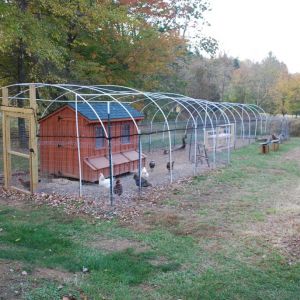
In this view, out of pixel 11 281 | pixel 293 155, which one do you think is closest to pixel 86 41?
pixel 293 155

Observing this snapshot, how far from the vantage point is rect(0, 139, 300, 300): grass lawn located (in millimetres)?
5027

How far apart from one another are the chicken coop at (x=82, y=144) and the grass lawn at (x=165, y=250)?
289cm

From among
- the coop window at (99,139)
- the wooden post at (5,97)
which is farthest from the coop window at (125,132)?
the wooden post at (5,97)

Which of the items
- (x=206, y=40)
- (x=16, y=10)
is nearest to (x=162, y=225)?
(x=16, y=10)

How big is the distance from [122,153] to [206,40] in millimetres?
22643

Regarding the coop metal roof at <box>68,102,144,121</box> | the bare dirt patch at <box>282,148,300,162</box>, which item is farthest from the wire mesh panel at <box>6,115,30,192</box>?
the bare dirt patch at <box>282,148,300,162</box>

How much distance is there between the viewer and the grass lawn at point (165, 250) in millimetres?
5027

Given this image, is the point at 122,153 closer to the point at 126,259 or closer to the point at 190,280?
the point at 126,259

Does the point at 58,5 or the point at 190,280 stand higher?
the point at 58,5

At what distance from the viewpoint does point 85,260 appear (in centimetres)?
598

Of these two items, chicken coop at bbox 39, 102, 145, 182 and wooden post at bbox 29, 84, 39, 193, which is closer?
wooden post at bbox 29, 84, 39, 193

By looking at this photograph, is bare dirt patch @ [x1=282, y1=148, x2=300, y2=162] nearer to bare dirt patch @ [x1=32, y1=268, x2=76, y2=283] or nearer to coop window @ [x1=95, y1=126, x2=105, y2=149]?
coop window @ [x1=95, y1=126, x2=105, y2=149]

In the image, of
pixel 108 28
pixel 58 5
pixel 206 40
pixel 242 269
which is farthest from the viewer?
pixel 206 40

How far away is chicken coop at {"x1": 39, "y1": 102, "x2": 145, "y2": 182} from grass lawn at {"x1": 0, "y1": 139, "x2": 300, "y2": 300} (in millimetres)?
2893
